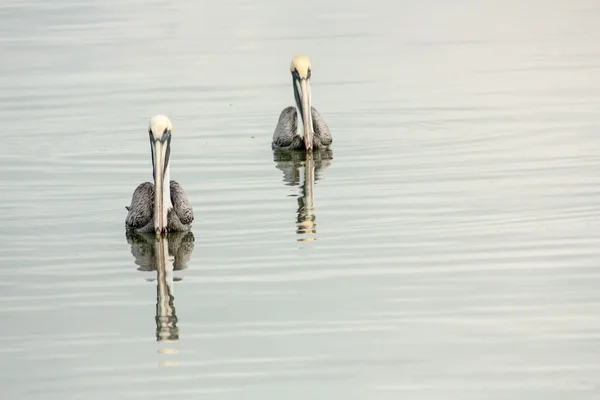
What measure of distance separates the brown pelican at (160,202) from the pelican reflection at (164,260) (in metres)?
0.08

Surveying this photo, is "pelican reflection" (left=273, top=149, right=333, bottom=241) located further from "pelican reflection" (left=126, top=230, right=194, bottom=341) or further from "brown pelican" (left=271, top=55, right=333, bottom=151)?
"pelican reflection" (left=126, top=230, right=194, bottom=341)

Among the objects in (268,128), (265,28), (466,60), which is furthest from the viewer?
(265,28)

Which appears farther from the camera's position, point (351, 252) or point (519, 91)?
point (519, 91)

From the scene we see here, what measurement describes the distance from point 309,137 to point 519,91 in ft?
13.5

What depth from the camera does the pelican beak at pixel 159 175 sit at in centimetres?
1166

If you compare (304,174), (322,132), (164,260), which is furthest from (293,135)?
(164,260)

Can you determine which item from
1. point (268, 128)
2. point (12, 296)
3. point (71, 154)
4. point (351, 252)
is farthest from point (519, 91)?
point (12, 296)

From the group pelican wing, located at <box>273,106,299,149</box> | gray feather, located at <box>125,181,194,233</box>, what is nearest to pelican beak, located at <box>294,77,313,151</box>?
pelican wing, located at <box>273,106,299,149</box>

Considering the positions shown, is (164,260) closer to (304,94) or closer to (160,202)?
(160,202)

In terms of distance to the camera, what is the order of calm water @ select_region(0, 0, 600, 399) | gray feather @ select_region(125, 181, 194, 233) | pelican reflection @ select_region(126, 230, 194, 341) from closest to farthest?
calm water @ select_region(0, 0, 600, 399) → pelican reflection @ select_region(126, 230, 194, 341) → gray feather @ select_region(125, 181, 194, 233)

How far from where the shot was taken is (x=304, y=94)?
643 inches

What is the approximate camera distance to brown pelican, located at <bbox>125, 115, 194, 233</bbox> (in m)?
11.7

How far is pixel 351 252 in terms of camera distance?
35.4ft

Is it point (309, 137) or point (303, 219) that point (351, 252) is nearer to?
point (303, 219)
